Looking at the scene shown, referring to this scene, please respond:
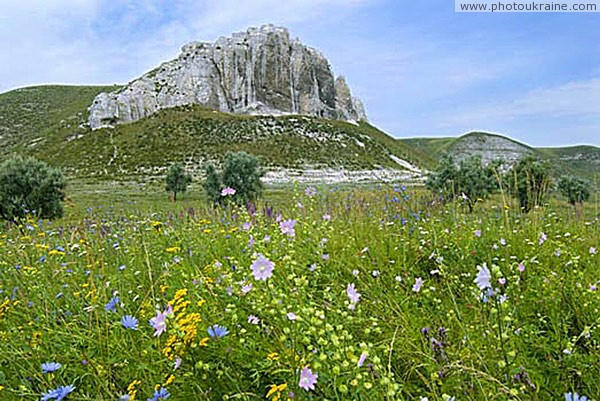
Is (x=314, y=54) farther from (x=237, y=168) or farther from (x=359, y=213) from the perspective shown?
(x=359, y=213)

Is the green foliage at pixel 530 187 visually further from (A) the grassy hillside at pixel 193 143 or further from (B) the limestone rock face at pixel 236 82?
(B) the limestone rock face at pixel 236 82

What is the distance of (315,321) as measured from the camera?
1568 mm

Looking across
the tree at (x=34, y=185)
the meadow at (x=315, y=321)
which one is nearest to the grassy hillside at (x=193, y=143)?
the tree at (x=34, y=185)

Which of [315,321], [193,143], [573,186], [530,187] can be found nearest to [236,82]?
[193,143]

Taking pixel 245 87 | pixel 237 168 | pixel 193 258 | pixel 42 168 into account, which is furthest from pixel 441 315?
pixel 245 87

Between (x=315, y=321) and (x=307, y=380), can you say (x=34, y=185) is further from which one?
(x=307, y=380)

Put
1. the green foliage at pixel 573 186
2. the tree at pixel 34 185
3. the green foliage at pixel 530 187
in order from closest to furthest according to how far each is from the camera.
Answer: the green foliage at pixel 530 187 → the tree at pixel 34 185 → the green foliage at pixel 573 186

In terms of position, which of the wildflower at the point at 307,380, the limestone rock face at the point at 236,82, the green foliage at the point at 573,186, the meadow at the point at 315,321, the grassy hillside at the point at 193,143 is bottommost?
the green foliage at the point at 573,186

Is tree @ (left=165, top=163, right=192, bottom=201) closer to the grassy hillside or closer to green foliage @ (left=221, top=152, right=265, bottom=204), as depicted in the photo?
green foliage @ (left=221, top=152, right=265, bottom=204)

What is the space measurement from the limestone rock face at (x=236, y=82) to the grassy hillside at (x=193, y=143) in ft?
18.0

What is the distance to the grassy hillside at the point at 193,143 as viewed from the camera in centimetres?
7606

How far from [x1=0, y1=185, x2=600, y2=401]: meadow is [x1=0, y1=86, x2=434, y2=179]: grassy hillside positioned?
224 ft

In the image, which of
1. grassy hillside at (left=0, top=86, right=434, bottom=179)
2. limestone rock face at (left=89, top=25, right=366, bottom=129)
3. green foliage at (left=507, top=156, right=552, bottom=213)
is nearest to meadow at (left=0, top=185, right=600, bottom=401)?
green foliage at (left=507, top=156, right=552, bottom=213)

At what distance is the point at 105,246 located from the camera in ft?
16.9
